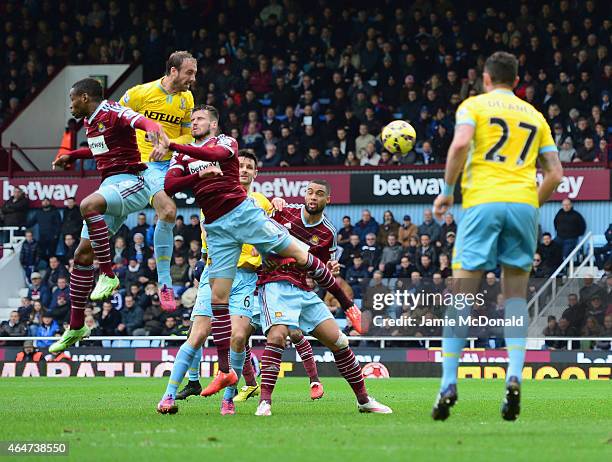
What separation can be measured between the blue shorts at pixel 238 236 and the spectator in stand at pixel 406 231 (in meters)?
14.0

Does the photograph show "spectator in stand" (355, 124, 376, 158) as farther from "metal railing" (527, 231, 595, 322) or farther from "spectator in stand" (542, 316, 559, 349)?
"spectator in stand" (542, 316, 559, 349)

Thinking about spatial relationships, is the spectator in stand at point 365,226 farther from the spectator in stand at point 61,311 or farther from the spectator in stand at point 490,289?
the spectator in stand at point 61,311

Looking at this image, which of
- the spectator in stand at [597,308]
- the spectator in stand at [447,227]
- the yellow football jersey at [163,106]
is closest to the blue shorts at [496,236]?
the yellow football jersey at [163,106]

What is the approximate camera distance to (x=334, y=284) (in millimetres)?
10883

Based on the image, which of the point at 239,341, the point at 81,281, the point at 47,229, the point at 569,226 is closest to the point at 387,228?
the point at 569,226

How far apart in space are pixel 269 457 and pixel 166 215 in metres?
5.50

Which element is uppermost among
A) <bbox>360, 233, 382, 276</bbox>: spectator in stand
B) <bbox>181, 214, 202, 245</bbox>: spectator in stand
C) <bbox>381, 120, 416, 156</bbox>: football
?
<bbox>381, 120, 416, 156</bbox>: football

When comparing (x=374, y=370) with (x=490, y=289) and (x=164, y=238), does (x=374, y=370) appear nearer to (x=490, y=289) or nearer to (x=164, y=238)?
(x=490, y=289)

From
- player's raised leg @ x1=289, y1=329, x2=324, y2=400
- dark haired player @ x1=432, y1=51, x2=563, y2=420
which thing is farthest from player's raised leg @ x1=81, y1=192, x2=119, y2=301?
dark haired player @ x1=432, y1=51, x2=563, y2=420

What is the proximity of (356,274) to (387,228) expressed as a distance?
174 centimetres

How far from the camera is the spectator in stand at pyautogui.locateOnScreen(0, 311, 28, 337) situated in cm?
2492

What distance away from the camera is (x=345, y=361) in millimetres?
10820

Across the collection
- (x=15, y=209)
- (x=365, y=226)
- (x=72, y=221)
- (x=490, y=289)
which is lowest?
(x=490, y=289)

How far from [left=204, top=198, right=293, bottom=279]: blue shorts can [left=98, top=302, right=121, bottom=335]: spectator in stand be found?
14.0 metres
